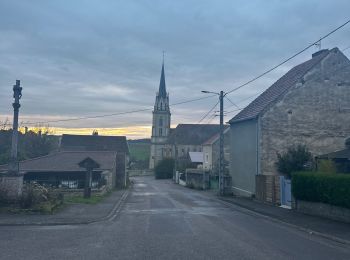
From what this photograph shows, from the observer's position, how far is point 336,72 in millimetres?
29062

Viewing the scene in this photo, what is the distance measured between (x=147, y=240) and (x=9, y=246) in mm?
3550

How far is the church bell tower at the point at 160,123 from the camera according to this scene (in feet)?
364

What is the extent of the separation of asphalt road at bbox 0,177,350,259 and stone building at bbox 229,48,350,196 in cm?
1286

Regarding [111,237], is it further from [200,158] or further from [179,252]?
[200,158]

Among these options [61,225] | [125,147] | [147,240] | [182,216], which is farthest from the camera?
[125,147]

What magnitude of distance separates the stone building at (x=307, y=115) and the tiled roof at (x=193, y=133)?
66.0 meters

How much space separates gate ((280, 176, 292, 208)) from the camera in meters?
22.8

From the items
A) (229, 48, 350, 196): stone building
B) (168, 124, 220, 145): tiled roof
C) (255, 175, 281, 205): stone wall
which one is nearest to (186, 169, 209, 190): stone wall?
(229, 48, 350, 196): stone building

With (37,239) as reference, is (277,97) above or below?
above

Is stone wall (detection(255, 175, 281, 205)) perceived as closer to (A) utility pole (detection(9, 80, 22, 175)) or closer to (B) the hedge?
(B) the hedge

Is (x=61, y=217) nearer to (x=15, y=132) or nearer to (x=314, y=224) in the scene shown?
(x=15, y=132)

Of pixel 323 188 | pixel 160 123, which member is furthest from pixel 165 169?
pixel 323 188

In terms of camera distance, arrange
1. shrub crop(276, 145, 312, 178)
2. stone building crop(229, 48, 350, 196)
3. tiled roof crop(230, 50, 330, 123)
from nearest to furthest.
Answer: shrub crop(276, 145, 312, 178) → stone building crop(229, 48, 350, 196) → tiled roof crop(230, 50, 330, 123)

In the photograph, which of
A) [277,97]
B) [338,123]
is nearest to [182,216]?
[277,97]
